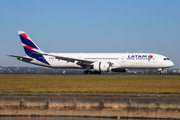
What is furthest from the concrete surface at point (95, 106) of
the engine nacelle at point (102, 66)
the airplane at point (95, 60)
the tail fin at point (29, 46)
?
the tail fin at point (29, 46)

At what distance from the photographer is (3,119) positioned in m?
15.3

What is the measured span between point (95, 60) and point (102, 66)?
4.90 metres

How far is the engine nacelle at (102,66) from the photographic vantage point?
5322 centimetres

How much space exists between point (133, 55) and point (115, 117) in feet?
133

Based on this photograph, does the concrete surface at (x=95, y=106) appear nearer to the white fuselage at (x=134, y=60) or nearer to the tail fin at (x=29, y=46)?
the white fuselage at (x=134, y=60)

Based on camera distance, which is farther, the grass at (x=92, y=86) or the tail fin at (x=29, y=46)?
the tail fin at (x=29, y=46)

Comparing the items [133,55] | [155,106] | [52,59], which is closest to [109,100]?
[155,106]

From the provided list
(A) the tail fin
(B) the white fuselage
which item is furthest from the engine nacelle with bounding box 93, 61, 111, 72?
(A) the tail fin

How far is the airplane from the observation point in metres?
54.8

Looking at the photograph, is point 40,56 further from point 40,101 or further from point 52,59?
point 40,101

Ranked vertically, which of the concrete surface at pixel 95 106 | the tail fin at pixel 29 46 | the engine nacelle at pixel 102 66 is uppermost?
the tail fin at pixel 29 46

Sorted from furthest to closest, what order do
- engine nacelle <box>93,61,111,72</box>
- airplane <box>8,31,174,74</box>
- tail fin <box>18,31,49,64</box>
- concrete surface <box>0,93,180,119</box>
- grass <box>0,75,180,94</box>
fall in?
tail fin <box>18,31,49,64</box> → airplane <box>8,31,174,74</box> → engine nacelle <box>93,61,111,72</box> → grass <box>0,75,180,94</box> → concrete surface <box>0,93,180,119</box>

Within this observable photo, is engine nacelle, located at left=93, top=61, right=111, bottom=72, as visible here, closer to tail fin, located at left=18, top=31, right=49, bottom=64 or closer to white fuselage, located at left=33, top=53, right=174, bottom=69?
white fuselage, located at left=33, top=53, right=174, bottom=69

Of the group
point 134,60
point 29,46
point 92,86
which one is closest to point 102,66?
point 134,60
